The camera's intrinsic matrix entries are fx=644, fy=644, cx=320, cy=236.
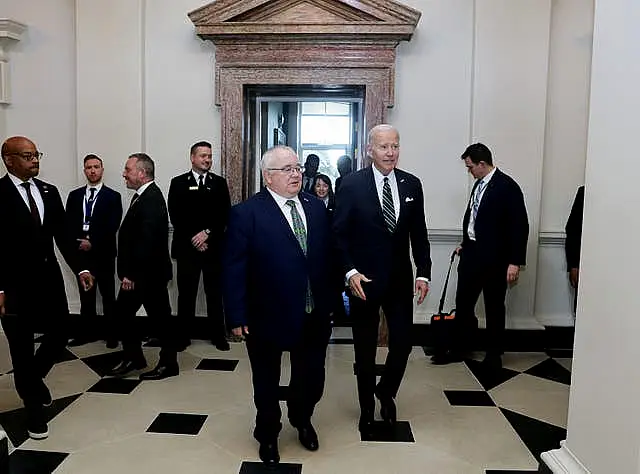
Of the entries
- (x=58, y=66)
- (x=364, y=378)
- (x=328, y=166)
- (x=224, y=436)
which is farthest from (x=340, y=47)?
(x=224, y=436)

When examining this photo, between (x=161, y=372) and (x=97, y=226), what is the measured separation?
159cm

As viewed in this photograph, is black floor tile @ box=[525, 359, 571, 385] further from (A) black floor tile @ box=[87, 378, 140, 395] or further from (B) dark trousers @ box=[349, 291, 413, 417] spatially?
(A) black floor tile @ box=[87, 378, 140, 395]

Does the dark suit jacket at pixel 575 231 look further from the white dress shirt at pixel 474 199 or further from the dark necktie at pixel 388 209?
the dark necktie at pixel 388 209

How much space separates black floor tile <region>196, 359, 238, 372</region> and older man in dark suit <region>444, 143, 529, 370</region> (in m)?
1.55

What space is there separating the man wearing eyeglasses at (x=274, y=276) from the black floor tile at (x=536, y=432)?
131cm

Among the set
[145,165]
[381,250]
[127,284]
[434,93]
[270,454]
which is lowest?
[270,454]

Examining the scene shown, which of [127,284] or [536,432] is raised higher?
[127,284]

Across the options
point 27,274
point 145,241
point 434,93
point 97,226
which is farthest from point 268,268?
point 434,93

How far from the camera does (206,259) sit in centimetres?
524

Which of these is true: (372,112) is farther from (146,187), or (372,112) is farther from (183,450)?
(183,450)

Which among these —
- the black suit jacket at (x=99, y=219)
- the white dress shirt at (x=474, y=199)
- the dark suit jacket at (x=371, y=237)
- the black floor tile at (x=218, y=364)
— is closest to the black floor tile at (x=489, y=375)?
the white dress shirt at (x=474, y=199)

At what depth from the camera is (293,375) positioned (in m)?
3.18

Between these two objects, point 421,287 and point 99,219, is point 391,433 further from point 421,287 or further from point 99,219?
point 99,219

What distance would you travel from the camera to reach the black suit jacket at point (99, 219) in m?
5.39
